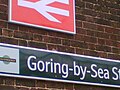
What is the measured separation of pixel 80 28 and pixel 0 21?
167cm

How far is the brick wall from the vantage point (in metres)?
6.62

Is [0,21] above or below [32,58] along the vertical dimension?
above

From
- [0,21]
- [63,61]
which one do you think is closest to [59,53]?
[63,61]

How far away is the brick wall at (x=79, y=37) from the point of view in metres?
6.62

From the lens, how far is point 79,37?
7.55 m

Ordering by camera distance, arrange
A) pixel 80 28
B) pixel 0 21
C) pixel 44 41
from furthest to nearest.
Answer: pixel 80 28, pixel 44 41, pixel 0 21

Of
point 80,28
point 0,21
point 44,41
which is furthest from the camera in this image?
point 80,28

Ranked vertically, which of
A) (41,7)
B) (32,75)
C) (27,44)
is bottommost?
(32,75)

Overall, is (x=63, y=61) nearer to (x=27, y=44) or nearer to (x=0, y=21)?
(x=27, y=44)


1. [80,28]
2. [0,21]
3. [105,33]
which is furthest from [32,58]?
[105,33]

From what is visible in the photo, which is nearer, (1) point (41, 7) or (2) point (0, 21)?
(2) point (0, 21)

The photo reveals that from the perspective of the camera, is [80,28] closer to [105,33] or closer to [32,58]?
[105,33]

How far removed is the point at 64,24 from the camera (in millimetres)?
7289

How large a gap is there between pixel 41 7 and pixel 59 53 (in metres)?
0.84
